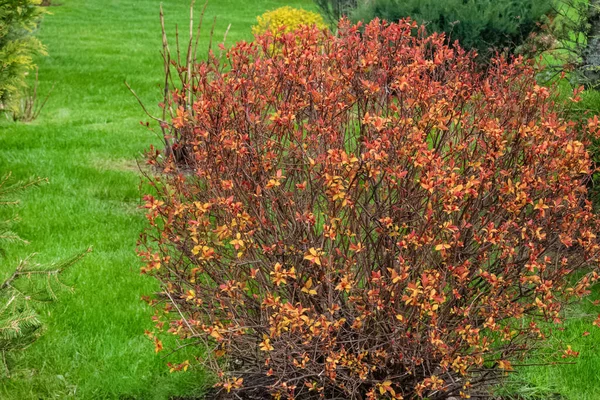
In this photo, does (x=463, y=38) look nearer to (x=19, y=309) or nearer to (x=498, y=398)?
(x=498, y=398)

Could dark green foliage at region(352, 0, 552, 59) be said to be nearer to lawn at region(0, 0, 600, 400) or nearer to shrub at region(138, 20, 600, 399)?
lawn at region(0, 0, 600, 400)

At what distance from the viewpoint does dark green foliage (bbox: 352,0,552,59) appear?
11.4m

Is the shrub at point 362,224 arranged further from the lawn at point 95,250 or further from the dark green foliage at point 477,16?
the dark green foliage at point 477,16

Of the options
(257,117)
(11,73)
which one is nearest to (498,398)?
(257,117)

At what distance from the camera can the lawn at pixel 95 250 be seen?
14.7 feet

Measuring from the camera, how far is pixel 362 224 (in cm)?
367

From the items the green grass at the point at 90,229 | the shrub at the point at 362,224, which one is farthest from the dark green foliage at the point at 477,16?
the shrub at the point at 362,224

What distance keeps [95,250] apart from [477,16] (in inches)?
274

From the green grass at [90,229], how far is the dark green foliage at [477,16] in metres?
4.15

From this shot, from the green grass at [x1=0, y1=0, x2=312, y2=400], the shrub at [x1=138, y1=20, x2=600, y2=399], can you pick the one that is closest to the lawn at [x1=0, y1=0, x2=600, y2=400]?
the green grass at [x1=0, y1=0, x2=312, y2=400]

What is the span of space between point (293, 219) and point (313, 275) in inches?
10.9

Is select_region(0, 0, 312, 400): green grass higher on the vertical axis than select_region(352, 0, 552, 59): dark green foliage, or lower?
lower

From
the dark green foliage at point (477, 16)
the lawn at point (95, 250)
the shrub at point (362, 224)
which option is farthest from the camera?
the dark green foliage at point (477, 16)

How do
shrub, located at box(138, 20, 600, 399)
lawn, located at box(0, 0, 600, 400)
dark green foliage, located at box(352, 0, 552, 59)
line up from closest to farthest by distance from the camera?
shrub, located at box(138, 20, 600, 399) → lawn, located at box(0, 0, 600, 400) → dark green foliage, located at box(352, 0, 552, 59)
